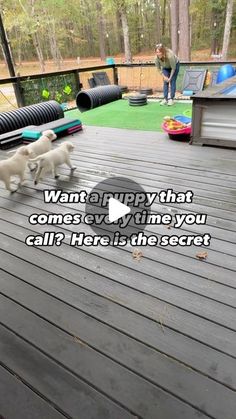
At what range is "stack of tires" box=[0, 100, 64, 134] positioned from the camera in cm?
484

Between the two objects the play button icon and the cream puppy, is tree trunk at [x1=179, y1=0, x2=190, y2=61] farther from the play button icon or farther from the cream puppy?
the play button icon

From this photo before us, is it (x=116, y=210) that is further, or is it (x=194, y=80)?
(x=194, y=80)

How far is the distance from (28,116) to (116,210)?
3447mm

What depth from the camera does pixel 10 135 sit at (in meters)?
4.53

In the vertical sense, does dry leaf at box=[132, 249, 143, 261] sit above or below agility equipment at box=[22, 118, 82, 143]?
below

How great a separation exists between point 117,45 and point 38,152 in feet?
100.0

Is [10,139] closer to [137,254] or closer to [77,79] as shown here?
[137,254]

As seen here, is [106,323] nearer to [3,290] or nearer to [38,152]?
[3,290]

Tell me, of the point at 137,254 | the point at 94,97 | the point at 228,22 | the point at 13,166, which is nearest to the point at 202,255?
the point at 137,254

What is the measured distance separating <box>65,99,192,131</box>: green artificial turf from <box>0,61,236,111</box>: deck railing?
799mm

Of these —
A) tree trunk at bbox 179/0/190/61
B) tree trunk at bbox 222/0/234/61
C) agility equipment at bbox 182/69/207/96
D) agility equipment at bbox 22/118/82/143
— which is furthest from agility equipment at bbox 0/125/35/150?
tree trunk at bbox 222/0/234/61

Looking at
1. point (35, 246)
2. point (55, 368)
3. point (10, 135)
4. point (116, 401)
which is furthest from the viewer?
point (10, 135)

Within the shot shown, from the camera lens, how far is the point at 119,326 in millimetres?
1532

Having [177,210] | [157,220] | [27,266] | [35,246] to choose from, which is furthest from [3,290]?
[177,210]
